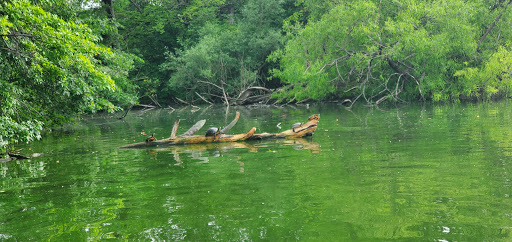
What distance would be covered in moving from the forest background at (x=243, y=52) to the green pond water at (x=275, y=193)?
261 centimetres

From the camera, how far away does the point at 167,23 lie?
164ft

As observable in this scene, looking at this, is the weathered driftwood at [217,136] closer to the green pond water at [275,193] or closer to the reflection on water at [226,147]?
the reflection on water at [226,147]

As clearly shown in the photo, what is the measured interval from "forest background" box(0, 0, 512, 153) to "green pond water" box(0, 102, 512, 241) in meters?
2.61

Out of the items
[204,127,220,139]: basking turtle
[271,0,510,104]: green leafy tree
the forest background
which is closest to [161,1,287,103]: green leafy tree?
the forest background

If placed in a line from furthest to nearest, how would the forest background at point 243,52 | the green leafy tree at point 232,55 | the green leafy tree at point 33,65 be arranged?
the green leafy tree at point 232,55 < the forest background at point 243,52 < the green leafy tree at point 33,65

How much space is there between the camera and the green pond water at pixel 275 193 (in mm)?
5094

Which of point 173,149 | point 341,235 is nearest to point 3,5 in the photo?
point 173,149

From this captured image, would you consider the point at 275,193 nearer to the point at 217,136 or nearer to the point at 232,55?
the point at 217,136

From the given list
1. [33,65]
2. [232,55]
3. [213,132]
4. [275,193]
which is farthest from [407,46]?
[275,193]

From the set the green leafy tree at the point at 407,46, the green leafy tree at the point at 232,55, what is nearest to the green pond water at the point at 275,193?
the green leafy tree at the point at 407,46

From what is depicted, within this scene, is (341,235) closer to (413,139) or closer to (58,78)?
(413,139)

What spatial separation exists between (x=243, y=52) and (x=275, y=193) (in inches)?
1508

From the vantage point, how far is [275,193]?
681 centimetres

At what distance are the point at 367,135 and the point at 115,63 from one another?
14635mm
